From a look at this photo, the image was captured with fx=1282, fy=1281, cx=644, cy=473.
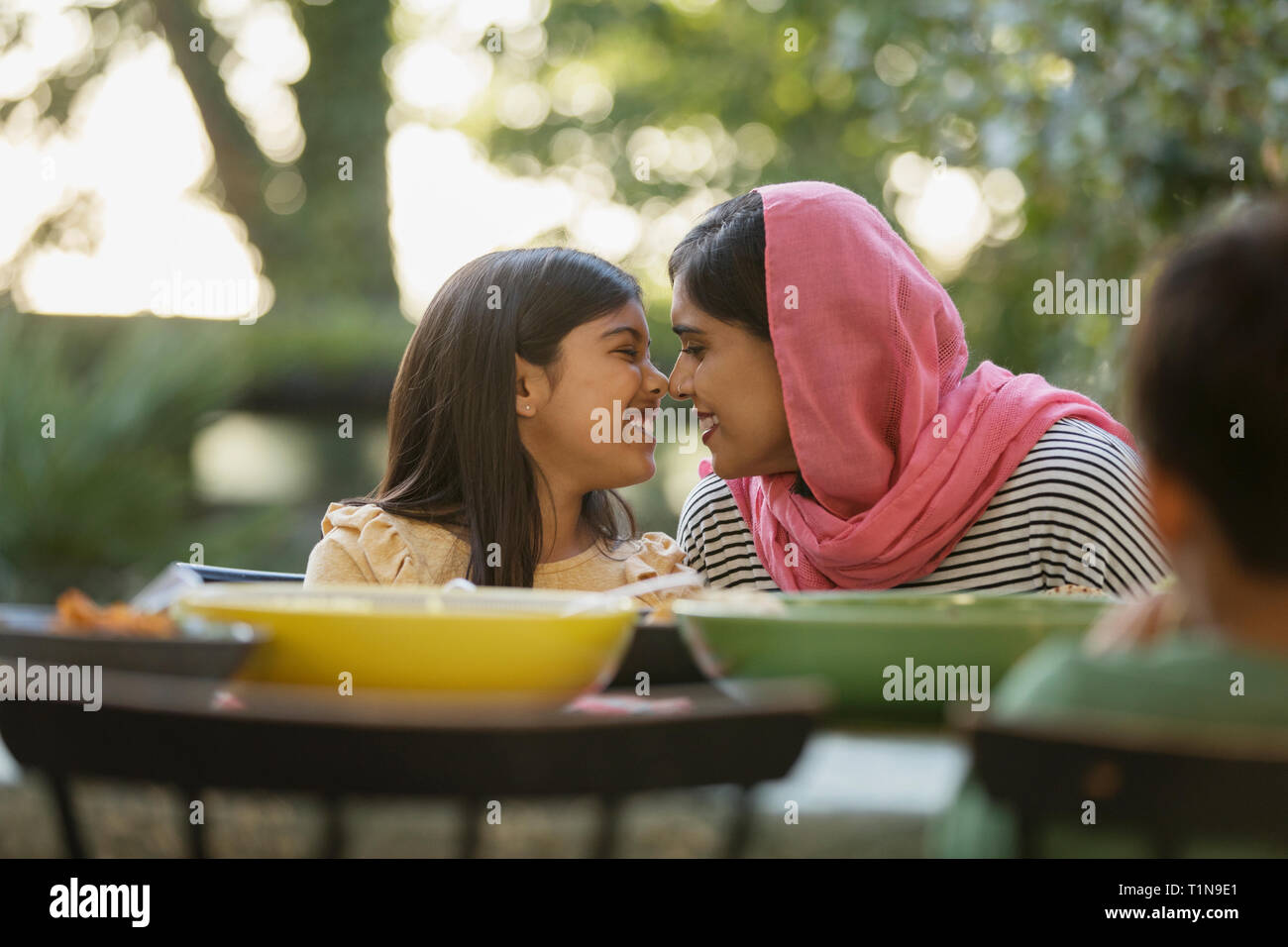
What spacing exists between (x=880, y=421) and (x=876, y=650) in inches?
53.7

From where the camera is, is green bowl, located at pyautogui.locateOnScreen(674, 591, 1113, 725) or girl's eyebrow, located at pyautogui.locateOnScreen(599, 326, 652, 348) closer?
green bowl, located at pyautogui.locateOnScreen(674, 591, 1113, 725)

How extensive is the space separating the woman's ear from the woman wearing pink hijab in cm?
25

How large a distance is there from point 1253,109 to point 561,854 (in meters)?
3.53

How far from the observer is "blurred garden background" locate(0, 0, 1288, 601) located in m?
3.85

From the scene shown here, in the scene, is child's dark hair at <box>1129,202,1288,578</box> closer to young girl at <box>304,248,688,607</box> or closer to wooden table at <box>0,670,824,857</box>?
wooden table at <box>0,670,824,857</box>

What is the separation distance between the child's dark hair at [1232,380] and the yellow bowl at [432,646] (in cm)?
39

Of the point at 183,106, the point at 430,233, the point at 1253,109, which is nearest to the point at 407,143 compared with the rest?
the point at 430,233

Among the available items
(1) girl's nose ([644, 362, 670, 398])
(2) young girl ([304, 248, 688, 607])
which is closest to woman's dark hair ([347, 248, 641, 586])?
(2) young girl ([304, 248, 688, 607])

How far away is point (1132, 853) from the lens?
0.70 metres

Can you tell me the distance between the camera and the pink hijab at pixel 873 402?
7.07ft

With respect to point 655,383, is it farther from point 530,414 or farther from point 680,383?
point 530,414

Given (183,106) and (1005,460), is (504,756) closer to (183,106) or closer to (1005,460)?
(1005,460)

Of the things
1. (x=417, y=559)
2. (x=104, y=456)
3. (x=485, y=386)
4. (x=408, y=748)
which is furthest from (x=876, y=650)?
(x=104, y=456)

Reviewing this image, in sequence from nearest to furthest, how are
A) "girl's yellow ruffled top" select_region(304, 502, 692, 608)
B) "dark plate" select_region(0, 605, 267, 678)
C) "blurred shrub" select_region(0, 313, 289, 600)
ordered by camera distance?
"dark plate" select_region(0, 605, 267, 678)
"girl's yellow ruffled top" select_region(304, 502, 692, 608)
"blurred shrub" select_region(0, 313, 289, 600)
